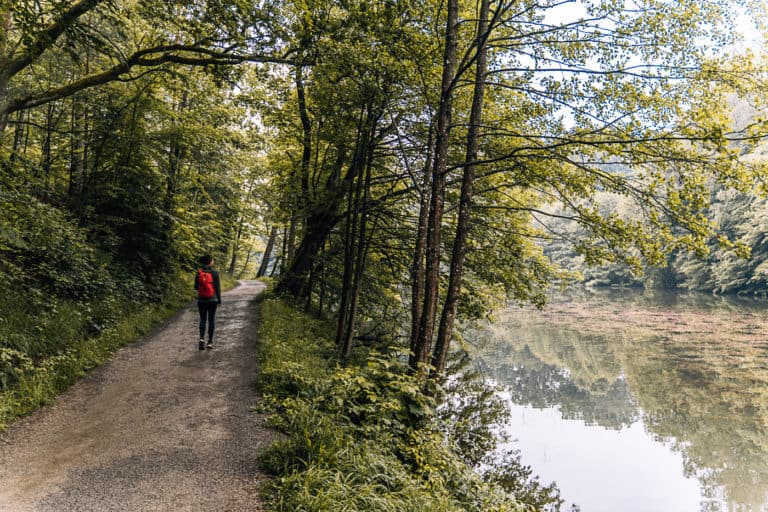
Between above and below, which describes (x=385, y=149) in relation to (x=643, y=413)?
above

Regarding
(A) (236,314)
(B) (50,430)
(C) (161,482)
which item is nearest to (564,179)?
(C) (161,482)

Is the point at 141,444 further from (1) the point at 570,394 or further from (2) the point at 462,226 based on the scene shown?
(1) the point at 570,394

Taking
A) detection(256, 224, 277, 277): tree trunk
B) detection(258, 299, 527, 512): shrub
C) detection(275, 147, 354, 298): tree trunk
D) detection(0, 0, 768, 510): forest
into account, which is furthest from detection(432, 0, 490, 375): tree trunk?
detection(256, 224, 277, 277): tree trunk

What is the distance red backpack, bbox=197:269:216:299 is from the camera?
828 centimetres

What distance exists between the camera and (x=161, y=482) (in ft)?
13.0

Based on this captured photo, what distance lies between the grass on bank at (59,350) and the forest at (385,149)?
0.15 ft

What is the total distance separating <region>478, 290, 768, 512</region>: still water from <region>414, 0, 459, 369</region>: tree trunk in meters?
4.29

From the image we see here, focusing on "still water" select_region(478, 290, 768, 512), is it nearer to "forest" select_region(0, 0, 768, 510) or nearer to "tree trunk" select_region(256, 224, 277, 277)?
"forest" select_region(0, 0, 768, 510)

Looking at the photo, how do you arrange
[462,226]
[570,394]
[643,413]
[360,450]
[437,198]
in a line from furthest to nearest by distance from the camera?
[570,394] < [643,413] < [462,226] < [437,198] < [360,450]

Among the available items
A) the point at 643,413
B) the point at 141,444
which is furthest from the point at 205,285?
the point at 643,413

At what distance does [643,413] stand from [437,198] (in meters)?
10.5

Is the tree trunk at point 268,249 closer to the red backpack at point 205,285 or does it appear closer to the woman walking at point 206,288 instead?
the woman walking at point 206,288

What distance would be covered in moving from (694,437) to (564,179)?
319 inches

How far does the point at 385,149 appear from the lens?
9602 millimetres
